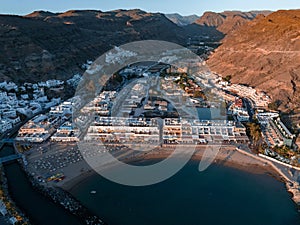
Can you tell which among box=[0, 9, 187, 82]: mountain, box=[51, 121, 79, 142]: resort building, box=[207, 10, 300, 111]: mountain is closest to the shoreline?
box=[51, 121, 79, 142]: resort building

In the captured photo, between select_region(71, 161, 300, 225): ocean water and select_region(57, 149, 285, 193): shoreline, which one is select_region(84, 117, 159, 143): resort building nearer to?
select_region(57, 149, 285, 193): shoreline

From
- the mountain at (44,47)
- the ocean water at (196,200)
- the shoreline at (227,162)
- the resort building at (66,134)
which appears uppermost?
the mountain at (44,47)

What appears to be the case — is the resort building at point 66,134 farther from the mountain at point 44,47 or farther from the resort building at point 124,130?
the mountain at point 44,47

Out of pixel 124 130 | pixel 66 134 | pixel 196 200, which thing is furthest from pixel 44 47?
pixel 196 200

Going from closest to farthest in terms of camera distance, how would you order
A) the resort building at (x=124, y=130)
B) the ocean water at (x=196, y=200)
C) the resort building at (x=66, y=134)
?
the ocean water at (x=196, y=200) → the resort building at (x=66, y=134) → the resort building at (x=124, y=130)

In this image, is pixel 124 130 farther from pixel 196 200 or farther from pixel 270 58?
pixel 270 58

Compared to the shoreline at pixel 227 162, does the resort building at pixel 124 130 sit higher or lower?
higher

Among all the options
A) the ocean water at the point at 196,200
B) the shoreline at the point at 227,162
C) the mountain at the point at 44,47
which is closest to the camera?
the ocean water at the point at 196,200

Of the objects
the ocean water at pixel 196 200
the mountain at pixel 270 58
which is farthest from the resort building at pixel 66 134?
the mountain at pixel 270 58
